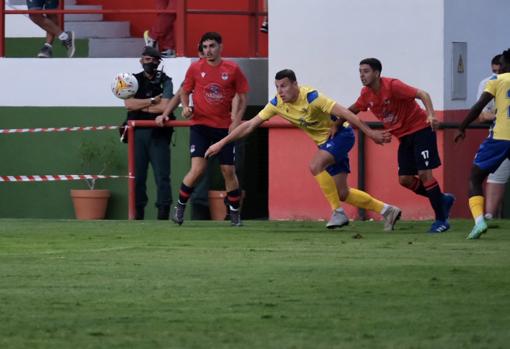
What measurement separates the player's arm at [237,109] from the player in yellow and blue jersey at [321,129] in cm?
128

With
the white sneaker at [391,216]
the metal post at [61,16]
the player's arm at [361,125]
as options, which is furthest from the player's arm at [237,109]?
the metal post at [61,16]

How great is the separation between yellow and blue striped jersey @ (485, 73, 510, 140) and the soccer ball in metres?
6.01

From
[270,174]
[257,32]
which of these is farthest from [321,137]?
[257,32]

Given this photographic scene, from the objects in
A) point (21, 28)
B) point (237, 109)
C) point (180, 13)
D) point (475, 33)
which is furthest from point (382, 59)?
point (21, 28)

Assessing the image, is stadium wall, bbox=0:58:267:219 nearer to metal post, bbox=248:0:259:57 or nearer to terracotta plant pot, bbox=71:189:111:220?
terracotta plant pot, bbox=71:189:111:220

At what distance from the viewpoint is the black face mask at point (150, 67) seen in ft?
64.9

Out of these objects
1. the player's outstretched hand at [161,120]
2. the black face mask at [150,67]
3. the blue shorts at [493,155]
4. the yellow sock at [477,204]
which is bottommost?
the yellow sock at [477,204]

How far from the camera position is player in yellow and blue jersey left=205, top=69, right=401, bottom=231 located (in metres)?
16.2

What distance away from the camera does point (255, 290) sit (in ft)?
35.8

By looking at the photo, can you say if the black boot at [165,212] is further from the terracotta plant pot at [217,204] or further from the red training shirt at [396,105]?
the red training shirt at [396,105]

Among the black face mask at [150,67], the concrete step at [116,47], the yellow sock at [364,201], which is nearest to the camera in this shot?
the yellow sock at [364,201]

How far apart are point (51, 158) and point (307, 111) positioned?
251 inches

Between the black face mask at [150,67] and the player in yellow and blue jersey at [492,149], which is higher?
the black face mask at [150,67]

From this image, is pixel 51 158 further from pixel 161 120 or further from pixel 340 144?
pixel 340 144
